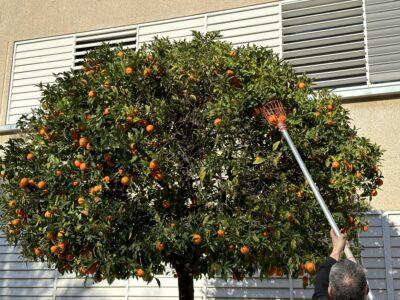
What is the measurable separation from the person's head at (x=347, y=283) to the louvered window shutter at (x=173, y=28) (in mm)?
7951

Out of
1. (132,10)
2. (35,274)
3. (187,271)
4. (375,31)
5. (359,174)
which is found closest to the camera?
(359,174)

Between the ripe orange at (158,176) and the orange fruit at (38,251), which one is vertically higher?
the ripe orange at (158,176)

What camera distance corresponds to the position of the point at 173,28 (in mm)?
10977

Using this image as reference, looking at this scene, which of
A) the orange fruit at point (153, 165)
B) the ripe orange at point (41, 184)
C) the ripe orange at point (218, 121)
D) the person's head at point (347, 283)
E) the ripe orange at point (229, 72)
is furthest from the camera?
A: the ripe orange at point (229, 72)

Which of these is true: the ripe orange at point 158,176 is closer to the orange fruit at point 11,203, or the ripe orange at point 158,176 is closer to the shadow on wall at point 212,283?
the orange fruit at point 11,203

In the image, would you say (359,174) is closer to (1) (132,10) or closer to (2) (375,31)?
(2) (375,31)

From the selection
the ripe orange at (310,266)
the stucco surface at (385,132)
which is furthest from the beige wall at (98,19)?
the ripe orange at (310,266)

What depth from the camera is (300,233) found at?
557 cm

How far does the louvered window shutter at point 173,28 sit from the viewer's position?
1084 cm

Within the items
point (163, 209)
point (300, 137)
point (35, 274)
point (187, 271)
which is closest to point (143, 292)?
point (35, 274)

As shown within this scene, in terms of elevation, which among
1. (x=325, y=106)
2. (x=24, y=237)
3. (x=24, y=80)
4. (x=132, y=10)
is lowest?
(x=24, y=237)

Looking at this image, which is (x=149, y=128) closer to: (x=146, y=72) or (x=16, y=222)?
(x=146, y=72)

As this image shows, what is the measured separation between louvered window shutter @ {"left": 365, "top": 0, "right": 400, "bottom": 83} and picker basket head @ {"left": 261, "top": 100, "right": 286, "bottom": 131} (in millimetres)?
4268

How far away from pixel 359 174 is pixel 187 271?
2178 millimetres
